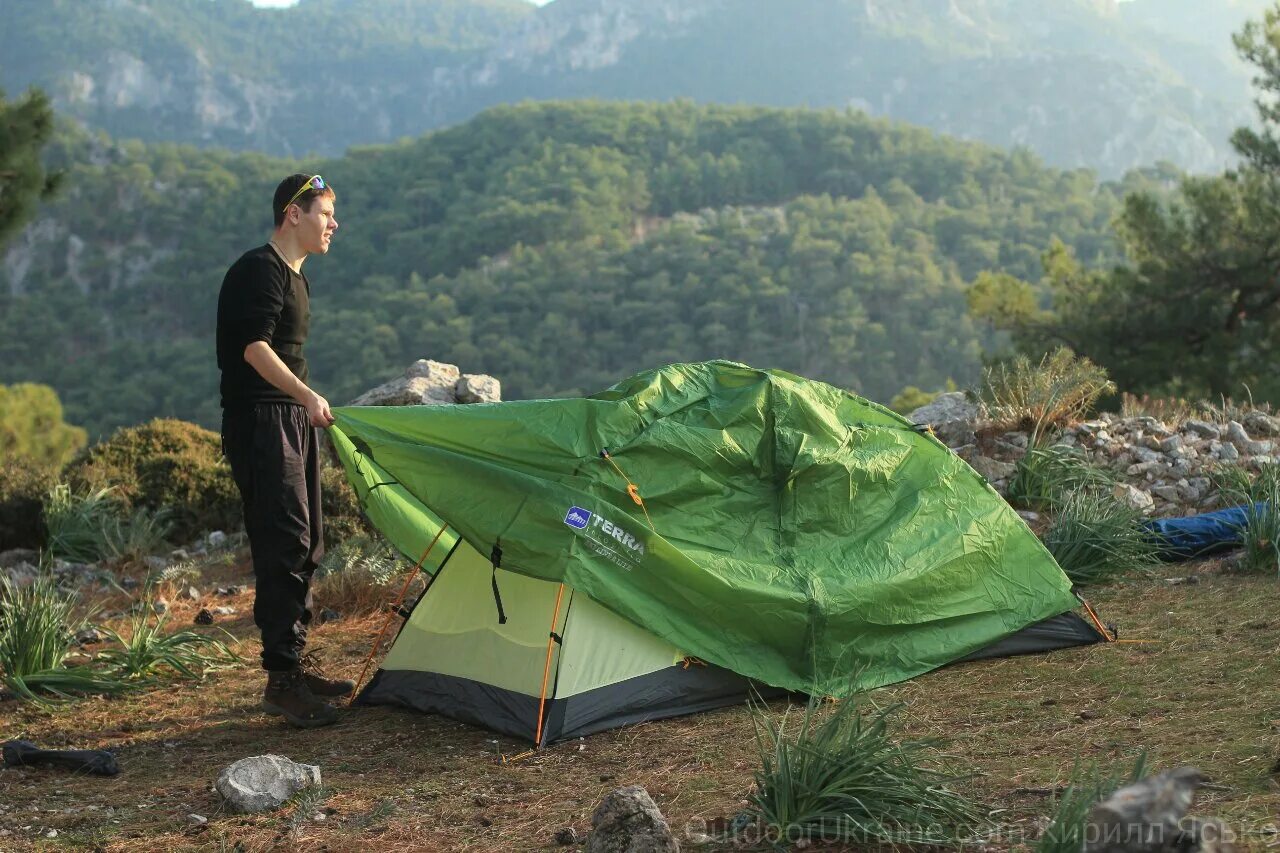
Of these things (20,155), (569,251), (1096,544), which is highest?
(569,251)

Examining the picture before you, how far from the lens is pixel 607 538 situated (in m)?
4.35

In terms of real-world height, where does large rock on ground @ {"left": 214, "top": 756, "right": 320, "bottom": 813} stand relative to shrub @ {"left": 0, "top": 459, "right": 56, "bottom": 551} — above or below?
above

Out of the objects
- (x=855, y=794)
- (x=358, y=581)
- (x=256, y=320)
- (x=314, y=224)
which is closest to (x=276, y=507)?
(x=256, y=320)

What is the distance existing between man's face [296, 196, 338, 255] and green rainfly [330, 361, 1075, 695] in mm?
659

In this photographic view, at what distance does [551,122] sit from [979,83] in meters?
81.8

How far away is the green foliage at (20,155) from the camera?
415 inches

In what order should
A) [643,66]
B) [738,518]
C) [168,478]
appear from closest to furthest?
[738,518] < [168,478] < [643,66]

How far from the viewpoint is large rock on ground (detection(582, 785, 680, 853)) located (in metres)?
2.89

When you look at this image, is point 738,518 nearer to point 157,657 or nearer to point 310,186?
point 310,186

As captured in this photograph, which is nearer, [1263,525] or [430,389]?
[1263,525]

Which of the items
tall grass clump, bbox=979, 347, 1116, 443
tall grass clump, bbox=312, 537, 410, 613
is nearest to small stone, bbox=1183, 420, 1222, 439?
tall grass clump, bbox=979, 347, 1116, 443

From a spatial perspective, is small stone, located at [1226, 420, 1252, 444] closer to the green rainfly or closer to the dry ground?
the dry ground

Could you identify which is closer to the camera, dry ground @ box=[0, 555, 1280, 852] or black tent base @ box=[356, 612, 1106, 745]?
dry ground @ box=[0, 555, 1280, 852]

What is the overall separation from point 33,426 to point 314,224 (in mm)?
16706
